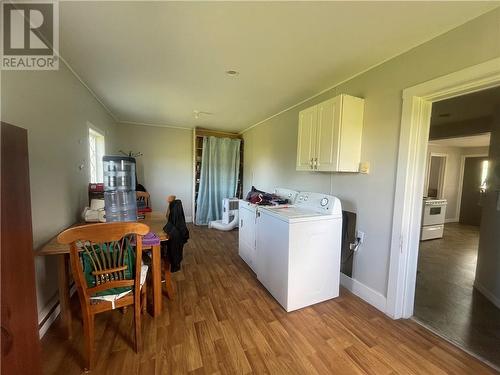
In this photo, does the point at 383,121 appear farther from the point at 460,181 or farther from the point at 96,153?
the point at 460,181

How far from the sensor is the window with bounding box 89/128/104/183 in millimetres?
3080

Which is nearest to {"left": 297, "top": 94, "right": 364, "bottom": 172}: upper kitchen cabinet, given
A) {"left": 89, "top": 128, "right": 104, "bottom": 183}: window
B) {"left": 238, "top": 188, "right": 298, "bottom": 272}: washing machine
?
{"left": 238, "top": 188, "right": 298, "bottom": 272}: washing machine

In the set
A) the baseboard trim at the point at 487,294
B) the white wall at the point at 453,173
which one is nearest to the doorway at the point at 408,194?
the baseboard trim at the point at 487,294

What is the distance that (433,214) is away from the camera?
4.27 meters

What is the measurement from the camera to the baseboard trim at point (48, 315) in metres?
1.60

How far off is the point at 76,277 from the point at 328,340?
183cm

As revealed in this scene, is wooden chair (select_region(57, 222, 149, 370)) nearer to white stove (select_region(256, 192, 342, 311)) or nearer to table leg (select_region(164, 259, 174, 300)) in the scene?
table leg (select_region(164, 259, 174, 300))

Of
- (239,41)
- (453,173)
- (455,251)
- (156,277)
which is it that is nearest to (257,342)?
(156,277)


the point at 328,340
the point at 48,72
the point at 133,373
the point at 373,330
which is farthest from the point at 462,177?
the point at 48,72

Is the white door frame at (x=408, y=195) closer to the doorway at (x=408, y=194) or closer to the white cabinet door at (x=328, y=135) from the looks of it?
the doorway at (x=408, y=194)

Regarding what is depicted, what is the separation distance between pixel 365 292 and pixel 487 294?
134cm

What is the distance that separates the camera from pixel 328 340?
1636mm

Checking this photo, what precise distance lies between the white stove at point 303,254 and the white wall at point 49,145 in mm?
1931

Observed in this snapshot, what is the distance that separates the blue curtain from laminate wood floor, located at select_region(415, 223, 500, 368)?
3.81 metres
